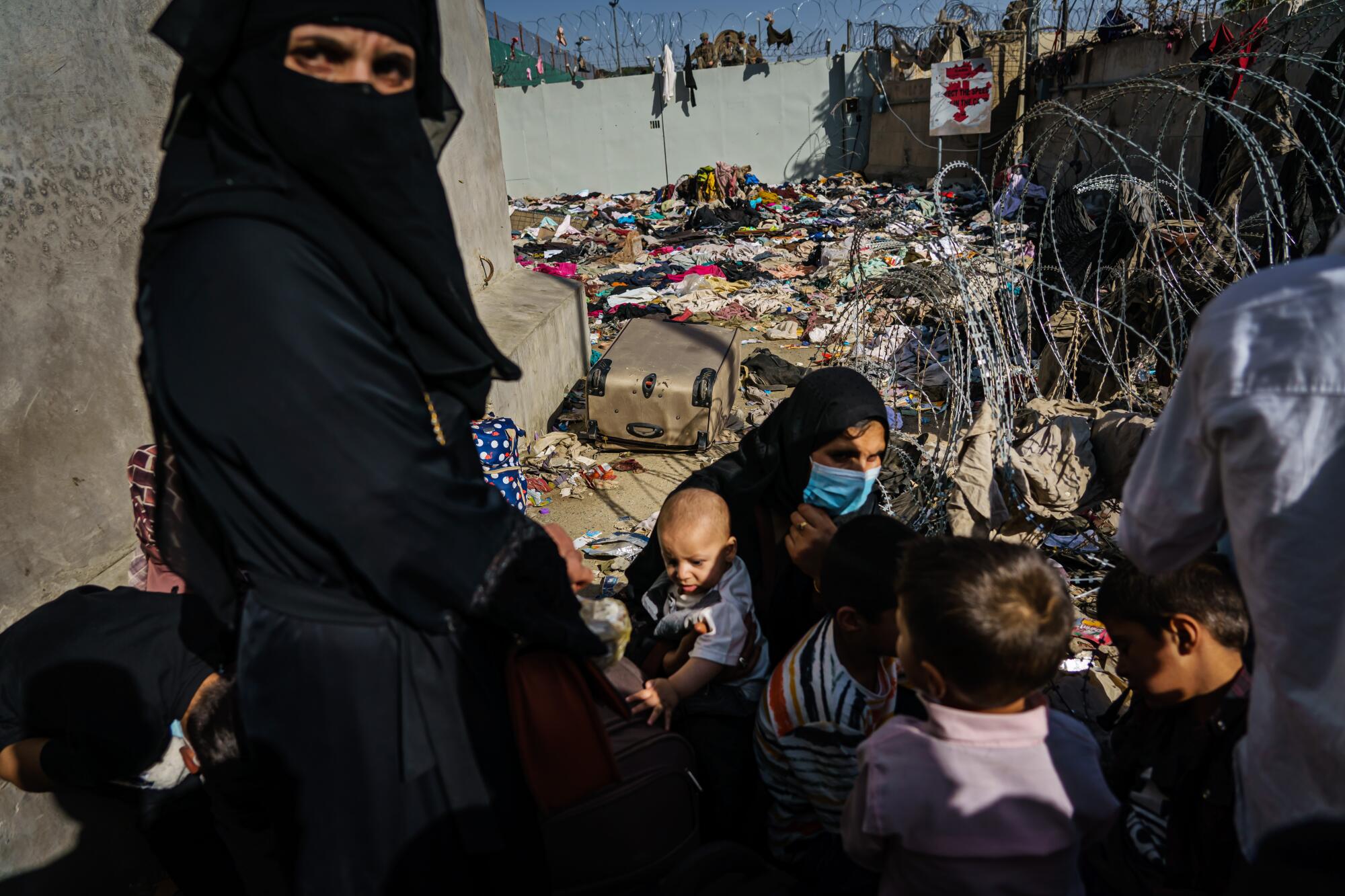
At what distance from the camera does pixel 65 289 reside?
213cm

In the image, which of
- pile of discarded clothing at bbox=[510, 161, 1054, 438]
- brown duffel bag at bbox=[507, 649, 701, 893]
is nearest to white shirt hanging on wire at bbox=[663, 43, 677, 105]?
pile of discarded clothing at bbox=[510, 161, 1054, 438]

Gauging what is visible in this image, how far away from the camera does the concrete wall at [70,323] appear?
1966mm

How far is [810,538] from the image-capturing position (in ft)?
7.28

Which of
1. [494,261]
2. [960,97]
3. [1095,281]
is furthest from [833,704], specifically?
[960,97]

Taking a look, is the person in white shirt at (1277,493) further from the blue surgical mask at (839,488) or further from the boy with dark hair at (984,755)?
the blue surgical mask at (839,488)

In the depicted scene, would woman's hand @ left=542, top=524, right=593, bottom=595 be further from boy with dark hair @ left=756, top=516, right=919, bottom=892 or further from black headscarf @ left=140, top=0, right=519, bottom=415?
boy with dark hair @ left=756, top=516, right=919, bottom=892

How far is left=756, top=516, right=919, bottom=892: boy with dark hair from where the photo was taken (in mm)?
1627

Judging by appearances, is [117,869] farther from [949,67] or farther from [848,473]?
[949,67]

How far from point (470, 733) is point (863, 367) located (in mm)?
2959

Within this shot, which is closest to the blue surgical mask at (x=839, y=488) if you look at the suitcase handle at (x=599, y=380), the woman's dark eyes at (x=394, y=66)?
the woman's dark eyes at (x=394, y=66)

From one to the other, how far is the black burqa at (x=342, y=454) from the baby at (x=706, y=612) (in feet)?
2.73

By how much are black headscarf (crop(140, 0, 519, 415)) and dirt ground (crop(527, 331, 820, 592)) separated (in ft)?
8.79

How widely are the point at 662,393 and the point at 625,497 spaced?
26.0 inches

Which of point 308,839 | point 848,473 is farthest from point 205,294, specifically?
point 848,473
